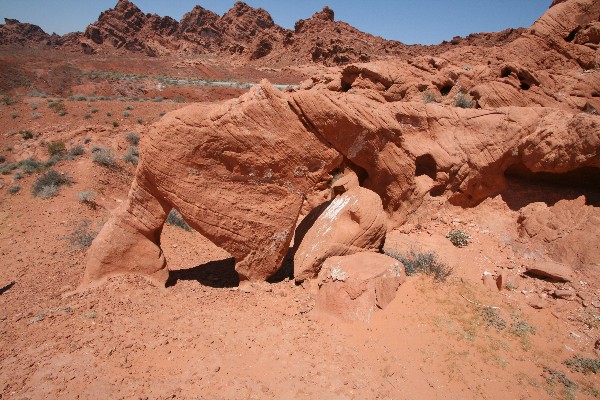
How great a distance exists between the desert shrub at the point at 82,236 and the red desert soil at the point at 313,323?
50mm

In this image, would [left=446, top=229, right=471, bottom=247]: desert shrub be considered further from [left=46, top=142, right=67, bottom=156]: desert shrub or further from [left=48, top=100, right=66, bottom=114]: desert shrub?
[left=48, top=100, right=66, bottom=114]: desert shrub

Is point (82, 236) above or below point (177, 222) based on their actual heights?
below

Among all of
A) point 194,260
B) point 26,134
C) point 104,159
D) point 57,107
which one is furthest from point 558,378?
point 57,107

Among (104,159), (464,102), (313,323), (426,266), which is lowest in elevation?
(313,323)

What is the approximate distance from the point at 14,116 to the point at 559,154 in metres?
23.7

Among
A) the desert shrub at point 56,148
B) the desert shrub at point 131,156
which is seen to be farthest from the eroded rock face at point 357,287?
the desert shrub at point 56,148

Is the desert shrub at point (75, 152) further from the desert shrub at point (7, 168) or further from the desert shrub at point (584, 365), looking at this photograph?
the desert shrub at point (584, 365)

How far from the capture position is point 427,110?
9.07 meters

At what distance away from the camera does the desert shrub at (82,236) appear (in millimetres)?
8578

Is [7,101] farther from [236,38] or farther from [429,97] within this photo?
[236,38]

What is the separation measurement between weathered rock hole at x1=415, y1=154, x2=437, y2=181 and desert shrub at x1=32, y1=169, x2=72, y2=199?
11282 mm

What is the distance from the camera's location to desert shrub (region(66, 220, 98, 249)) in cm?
858

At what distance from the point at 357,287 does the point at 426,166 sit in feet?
15.7

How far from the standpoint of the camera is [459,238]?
797cm
